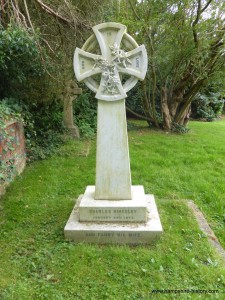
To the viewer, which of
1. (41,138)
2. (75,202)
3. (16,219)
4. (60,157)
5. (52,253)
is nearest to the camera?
(52,253)

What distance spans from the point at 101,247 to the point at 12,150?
206 centimetres

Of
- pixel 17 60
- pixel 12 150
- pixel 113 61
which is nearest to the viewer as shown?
pixel 113 61

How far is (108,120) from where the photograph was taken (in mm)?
3361

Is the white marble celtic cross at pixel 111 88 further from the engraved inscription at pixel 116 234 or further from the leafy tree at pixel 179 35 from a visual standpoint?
the leafy tree at pixel 179 35

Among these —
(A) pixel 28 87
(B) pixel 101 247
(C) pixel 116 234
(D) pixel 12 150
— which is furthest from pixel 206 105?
(B) pixel 101 247

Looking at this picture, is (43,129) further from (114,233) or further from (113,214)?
(114,233)

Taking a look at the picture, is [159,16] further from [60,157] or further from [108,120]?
[108,120]

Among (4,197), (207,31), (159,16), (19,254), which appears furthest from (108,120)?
(207,31)

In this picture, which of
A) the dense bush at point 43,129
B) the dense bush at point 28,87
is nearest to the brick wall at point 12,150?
the dense bush at point 28,87

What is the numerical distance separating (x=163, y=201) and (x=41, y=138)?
146 inches

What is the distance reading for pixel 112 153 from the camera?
343 cm

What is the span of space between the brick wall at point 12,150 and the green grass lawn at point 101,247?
0.23 meters

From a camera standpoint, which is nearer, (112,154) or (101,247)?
(101,247)

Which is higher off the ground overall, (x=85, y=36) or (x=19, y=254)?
(x=85, y=36)
